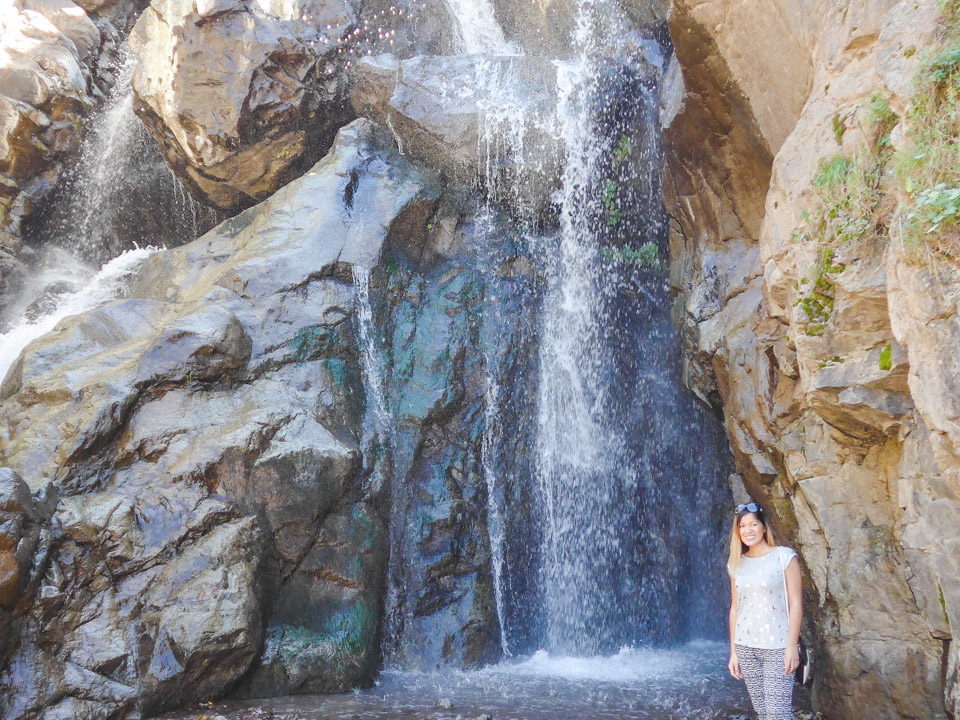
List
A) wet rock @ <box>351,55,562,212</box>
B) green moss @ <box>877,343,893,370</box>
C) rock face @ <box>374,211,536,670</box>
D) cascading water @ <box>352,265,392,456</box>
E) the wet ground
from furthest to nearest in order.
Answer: wet rock @ <box>351,55,562,212</box> < cascading water @ <box>352,265,392,456</box> < rock face @ <box>374,211,536,670</box> < the wet ground < green moss @ <box>877,343,893,370</box>

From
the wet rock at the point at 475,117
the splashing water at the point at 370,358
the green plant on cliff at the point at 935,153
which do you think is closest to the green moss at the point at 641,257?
the wet rock at the point at 475,117

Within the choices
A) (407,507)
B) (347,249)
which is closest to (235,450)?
(407,507)

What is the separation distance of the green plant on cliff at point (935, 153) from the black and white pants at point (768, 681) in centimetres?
239

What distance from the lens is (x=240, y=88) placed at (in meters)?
10.6

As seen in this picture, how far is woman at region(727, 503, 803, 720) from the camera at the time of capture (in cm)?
398

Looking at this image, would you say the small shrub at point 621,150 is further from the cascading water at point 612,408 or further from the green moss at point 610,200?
the green moss at point 610,200

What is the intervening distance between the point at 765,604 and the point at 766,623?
0.32ft

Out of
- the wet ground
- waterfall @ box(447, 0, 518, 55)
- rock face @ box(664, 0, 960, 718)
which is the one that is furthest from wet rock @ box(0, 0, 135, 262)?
rock face @ box(664, 0, 960, 718)

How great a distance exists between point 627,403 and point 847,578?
4413 millimetres

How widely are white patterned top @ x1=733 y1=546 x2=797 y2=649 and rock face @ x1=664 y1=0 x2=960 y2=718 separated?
114 cm

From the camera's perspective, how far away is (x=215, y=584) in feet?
20.5

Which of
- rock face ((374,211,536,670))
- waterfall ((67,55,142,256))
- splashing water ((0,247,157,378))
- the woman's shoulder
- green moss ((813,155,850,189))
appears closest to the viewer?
the woman's shoulder

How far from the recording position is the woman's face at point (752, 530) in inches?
165

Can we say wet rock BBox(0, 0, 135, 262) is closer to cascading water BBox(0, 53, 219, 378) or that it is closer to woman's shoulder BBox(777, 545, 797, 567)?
cascading water BBox(0, 53, 219, 378)
